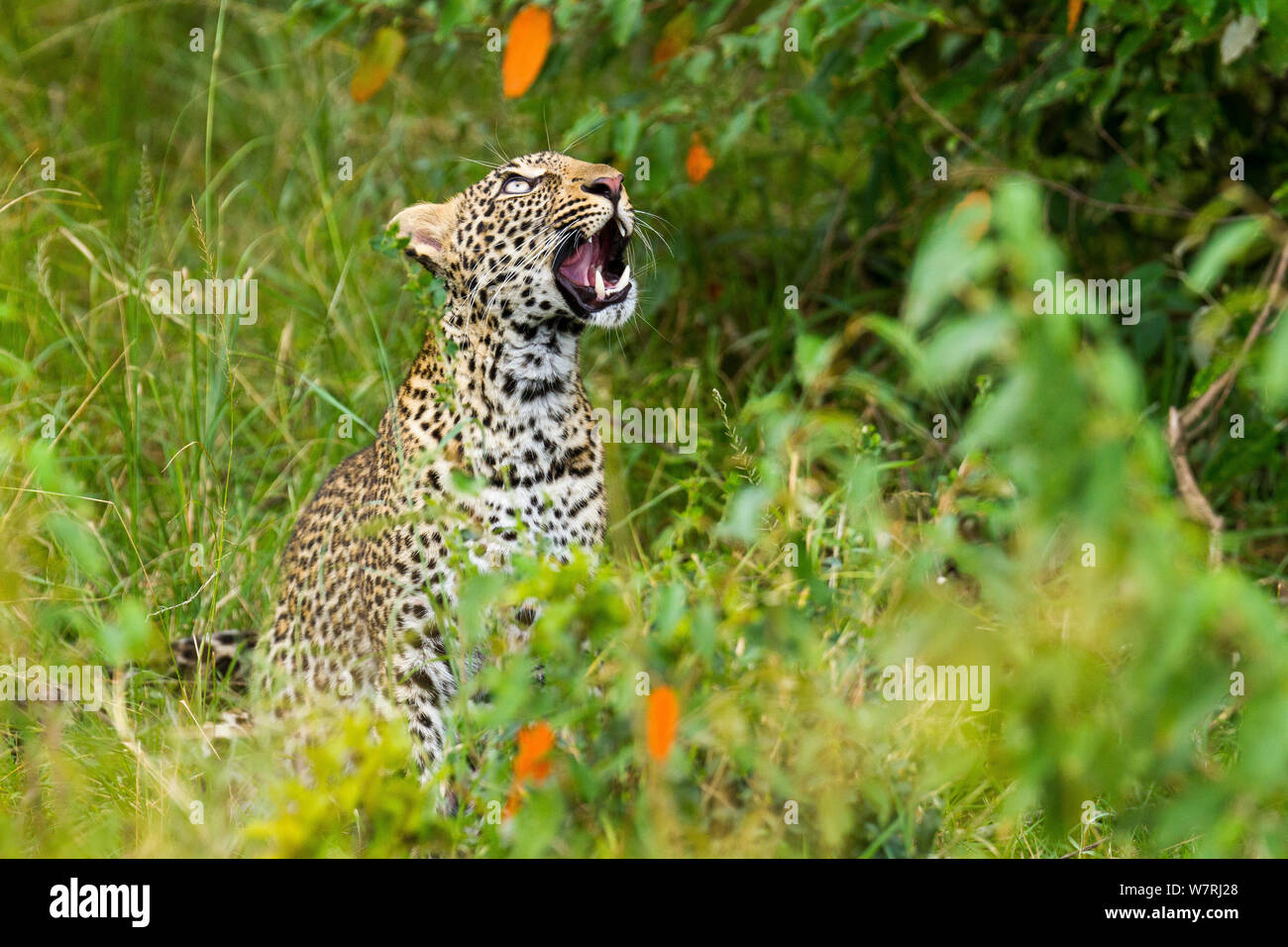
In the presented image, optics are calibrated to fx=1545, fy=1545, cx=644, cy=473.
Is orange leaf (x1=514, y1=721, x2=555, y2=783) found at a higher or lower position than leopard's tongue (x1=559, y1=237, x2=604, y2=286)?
lower

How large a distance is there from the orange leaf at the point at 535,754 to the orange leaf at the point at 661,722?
20cm

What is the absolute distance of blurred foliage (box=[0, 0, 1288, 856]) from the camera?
240cm

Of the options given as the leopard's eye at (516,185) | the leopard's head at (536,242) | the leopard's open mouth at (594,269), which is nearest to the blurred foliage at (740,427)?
the leopard's head at (536,242)

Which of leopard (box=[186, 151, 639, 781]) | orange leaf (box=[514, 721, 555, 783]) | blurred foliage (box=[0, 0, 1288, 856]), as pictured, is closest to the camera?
blurred foliage (box=[0, 0, 1288, 856])

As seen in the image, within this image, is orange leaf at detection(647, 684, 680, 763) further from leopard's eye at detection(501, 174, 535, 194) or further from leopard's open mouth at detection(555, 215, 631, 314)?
leopard's eye at detection(501, 174, 535, 194)

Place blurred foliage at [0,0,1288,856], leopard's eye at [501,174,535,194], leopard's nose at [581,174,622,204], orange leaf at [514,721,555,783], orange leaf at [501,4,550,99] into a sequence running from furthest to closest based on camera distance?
1. orange leaf at [501,4,550,99]
2. leopard's eye at [501,174,535,194]
3. leopard's nose at [581,174,622,204]
4. orange leaf at [514,721,555,783]
5. blurred foliage at [0,0,1288,856]

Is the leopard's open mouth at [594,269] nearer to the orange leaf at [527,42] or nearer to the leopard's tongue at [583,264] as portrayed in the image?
the leopard's tongue at [583,264]

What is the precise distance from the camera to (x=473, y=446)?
15.0 ft

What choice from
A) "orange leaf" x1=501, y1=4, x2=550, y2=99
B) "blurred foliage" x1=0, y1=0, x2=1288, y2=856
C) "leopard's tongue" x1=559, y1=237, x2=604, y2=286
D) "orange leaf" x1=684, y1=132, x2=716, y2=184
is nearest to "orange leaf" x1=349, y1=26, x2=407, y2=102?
"blurred foliage" x1=0, y1=0, x2=1288, y2=856

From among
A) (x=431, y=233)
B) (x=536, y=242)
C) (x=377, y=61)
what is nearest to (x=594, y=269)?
(x=536, y=242)

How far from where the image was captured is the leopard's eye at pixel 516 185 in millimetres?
4824

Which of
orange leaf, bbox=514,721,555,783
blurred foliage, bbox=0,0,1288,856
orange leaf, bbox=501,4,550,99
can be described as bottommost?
orange leaf, bbox=514,721,555,783

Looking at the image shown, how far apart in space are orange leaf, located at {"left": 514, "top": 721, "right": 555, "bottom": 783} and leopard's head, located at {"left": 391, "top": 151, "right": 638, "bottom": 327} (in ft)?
5.85

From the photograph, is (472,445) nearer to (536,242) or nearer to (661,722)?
(536,242)
